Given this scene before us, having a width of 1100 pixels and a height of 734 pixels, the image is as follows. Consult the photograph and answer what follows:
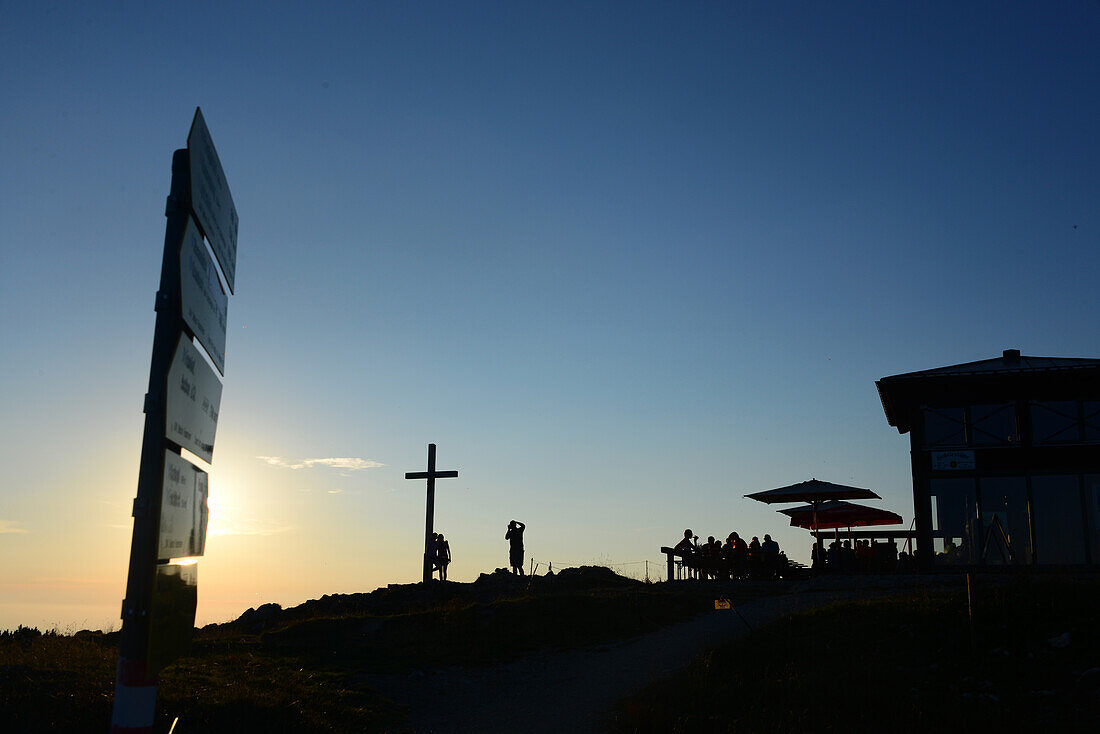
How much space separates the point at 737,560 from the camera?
25781 mm

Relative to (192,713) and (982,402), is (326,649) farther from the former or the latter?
(982,402)

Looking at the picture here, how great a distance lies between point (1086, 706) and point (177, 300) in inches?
419

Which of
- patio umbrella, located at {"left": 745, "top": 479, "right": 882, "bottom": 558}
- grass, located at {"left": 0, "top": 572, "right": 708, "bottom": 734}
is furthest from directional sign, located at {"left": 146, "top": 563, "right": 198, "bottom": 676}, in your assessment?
patio umbrella, located at {"left": 745, "top": 479, "right": 882, "bottom": 558}

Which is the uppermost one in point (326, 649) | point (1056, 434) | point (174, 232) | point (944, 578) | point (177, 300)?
point (1056, 434)

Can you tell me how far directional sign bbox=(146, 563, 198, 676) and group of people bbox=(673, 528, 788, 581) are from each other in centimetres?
2214

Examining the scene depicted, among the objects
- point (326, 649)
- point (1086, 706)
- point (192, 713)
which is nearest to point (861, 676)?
point (1086, 706)

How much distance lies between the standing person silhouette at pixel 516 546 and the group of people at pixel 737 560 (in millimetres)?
4924

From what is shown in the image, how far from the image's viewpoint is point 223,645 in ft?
Answer: 54.3

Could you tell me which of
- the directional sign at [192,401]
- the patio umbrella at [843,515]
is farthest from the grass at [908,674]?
the patio umbrella at [843,515]

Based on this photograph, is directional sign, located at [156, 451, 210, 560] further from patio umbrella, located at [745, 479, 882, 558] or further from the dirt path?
patio umbrella, located at [745, 479, 882, 558]

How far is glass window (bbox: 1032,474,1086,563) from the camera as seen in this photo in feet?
75.4

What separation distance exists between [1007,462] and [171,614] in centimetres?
2342

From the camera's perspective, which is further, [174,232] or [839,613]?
[839,613]

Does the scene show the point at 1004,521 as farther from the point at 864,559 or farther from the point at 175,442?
the point at 175,442
